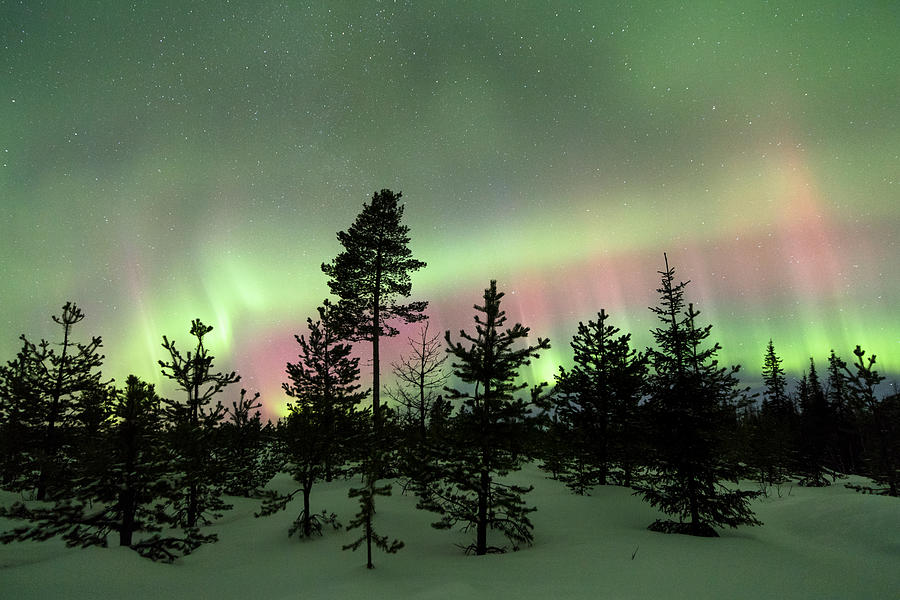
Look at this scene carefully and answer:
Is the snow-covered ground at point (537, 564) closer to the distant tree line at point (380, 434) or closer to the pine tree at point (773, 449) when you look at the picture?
the distant tree line at point (380, 434)

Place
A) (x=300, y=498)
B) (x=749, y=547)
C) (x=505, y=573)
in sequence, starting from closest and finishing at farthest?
(x=505, y=573) < (x=749, y=547) < (x=300, y=498)

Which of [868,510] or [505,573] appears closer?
[505,573]

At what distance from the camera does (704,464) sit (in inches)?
550

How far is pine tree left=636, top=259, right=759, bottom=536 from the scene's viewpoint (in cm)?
1384

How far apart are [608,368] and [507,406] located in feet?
38.6

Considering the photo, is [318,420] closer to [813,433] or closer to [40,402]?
[40,402]

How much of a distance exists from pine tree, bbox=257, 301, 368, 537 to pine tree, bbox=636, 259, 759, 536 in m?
12.5

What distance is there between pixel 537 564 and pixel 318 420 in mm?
10135

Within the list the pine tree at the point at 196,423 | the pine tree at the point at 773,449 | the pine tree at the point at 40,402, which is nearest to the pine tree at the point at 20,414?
the pine tree at the point at 40,402

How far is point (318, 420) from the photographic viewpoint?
1633cm

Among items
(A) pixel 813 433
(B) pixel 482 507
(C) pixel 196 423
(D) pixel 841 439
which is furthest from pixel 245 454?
(D) pixel 841 439

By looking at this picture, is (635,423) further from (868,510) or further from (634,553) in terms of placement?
(868,510)

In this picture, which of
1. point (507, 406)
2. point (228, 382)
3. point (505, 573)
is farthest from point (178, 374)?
point (505, 573)

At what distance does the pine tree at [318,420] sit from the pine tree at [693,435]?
12477 millimetres
